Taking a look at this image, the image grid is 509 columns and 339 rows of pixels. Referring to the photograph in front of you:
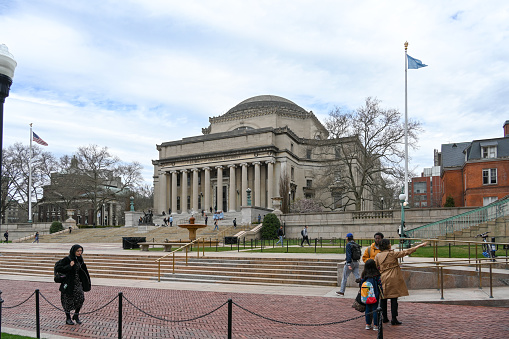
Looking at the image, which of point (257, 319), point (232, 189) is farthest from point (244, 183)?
point (257, 319)

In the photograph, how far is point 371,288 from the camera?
902 centimetres

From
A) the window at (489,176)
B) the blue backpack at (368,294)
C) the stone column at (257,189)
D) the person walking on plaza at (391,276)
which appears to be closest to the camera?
the blue backpack at (368,294)

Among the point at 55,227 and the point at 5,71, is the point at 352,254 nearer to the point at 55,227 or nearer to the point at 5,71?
the point at 5,71

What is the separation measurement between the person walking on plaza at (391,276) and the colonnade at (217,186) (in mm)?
54169

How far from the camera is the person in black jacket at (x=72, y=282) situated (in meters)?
10.4

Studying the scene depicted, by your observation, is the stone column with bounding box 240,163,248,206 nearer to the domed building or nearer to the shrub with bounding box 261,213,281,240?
the domed building

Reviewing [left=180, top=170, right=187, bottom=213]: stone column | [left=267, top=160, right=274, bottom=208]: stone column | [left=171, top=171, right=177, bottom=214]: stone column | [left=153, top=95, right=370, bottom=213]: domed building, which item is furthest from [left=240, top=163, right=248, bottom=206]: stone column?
[left=171, top=171, right=177, bottom=214]: stone column

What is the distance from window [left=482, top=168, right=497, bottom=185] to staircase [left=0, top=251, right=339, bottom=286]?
34.2 meters

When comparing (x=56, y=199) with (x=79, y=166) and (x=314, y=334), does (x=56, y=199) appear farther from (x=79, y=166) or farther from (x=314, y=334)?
(x=314, y=334)

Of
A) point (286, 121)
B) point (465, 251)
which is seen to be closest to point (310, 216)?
point (465, 251)

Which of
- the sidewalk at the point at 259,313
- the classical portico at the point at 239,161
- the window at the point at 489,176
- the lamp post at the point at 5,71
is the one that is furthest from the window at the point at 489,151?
the lamp post at the point at 5,71

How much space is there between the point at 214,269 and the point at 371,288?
1139 cm

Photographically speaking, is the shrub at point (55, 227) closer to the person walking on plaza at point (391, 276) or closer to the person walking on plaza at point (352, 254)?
the person walking on plaza at point (352, 254)

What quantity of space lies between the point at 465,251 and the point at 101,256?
746 inches
